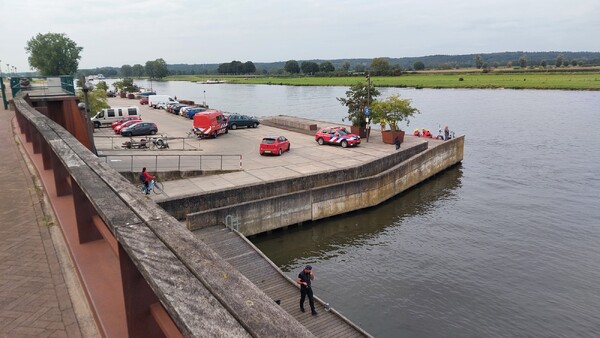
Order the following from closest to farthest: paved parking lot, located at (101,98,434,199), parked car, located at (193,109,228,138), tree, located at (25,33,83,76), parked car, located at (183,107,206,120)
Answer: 1. paved parking lot, located at (101,98,434,199)
2. parked car, located at (193,109,228,138)
3. parked car, located at (183,107,206,120)
4. tree, located at (25,33,83,76)

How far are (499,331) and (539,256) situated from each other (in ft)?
22.1

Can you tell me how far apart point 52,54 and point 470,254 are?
130m

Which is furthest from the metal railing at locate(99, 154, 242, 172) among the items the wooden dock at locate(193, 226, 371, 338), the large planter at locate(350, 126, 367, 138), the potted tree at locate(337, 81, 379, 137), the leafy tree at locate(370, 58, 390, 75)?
the leafy tree at locate(370, 58, 390, 75)

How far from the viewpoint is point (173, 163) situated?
24.6 metres

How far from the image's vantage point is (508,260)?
18828 millimetres

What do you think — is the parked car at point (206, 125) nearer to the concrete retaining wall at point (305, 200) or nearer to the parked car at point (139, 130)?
the parked car at point (139, 130)

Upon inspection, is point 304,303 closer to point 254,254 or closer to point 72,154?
point 254,254

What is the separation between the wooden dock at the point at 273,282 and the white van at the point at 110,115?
1108 inches

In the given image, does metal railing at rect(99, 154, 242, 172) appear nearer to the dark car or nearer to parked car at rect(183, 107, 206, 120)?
the dark car

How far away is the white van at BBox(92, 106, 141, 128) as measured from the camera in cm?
4125

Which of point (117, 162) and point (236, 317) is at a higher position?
point (236, 317)

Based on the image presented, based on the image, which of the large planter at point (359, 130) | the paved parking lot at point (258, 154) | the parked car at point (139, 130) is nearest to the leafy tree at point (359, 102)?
the large planter at point (359, 130)

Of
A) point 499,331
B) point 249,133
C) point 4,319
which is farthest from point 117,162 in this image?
point 4,319

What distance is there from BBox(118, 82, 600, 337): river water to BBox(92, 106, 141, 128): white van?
1085 inches
